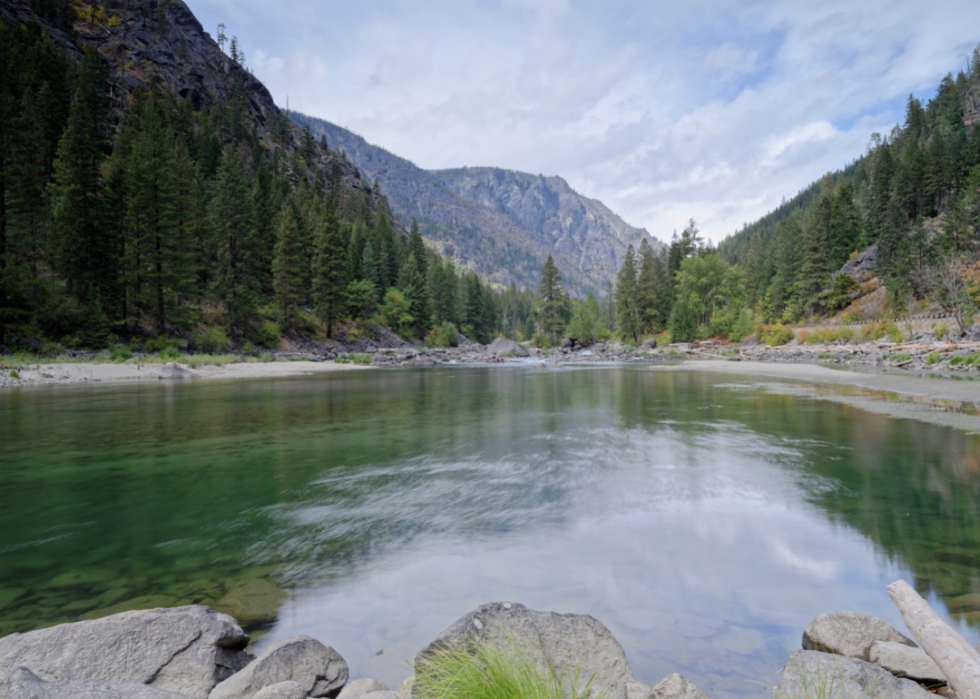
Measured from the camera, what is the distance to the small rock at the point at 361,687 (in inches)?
112

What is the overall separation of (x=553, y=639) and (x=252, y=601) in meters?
3.05

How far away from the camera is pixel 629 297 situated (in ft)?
253

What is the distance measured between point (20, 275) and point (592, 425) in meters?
31.4

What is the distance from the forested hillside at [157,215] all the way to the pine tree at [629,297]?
1192 inches

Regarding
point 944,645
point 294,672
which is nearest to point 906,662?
point 944,645

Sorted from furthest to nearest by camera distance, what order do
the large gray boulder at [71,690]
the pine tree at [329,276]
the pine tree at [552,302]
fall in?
the pine tree at [552,302]
the pine tree at [329,276]
the large gray boulder at [71,690]

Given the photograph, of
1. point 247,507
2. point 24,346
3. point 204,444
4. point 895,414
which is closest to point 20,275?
point 24,346

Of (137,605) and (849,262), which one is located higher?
(849,262)

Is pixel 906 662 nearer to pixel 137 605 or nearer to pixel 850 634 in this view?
pixel 850 634

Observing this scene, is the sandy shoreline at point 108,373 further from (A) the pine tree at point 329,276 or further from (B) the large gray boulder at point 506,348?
(B) the large gray boulder at point 506,348

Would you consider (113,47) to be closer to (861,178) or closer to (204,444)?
(204,444)

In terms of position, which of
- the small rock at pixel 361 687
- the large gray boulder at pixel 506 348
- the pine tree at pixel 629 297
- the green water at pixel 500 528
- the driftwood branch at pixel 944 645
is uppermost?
the pine tree at pixel 629 297

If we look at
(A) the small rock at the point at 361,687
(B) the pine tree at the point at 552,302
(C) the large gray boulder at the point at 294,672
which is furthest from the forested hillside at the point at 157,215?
(A) the small rock at the point at 361,687

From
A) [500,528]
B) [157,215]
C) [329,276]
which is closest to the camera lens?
[500,528]
